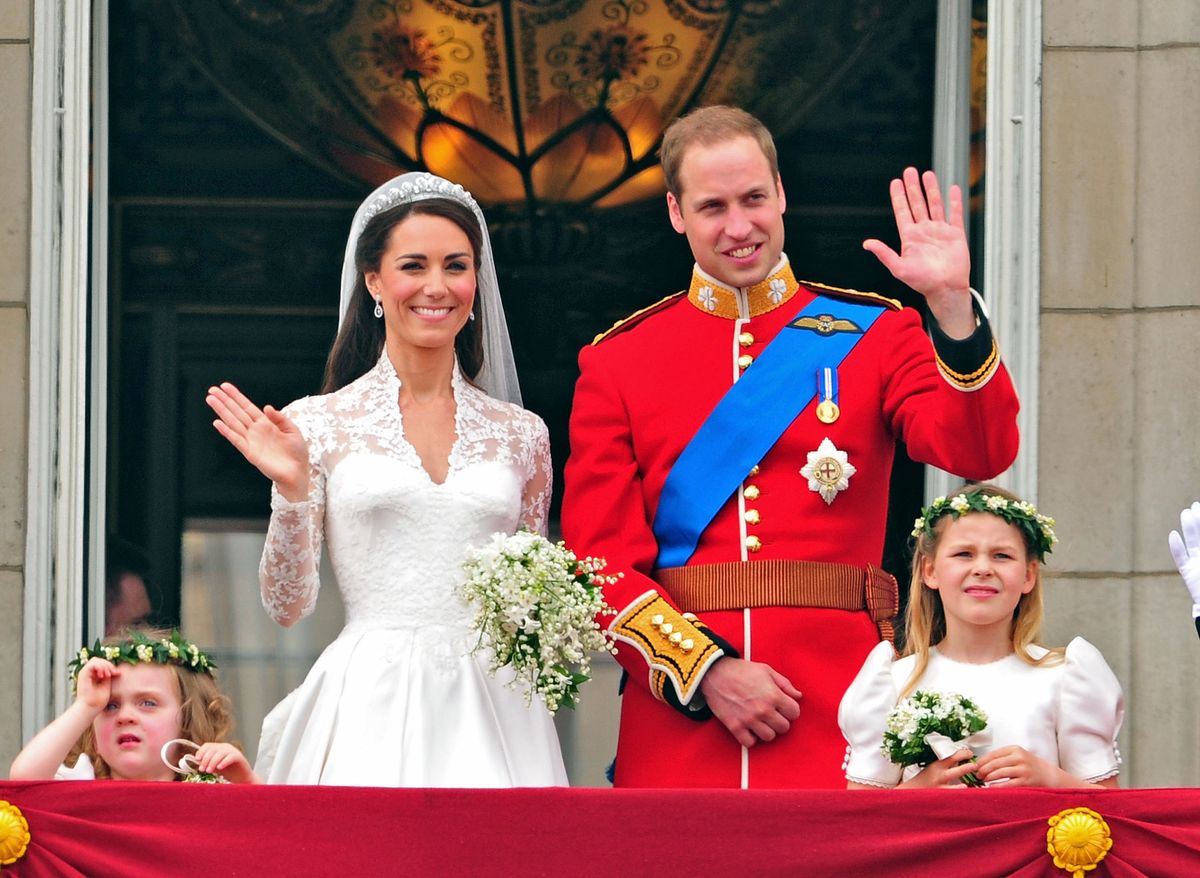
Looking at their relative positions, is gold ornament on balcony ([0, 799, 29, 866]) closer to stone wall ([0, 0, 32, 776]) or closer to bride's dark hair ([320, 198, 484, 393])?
bride's dark hair ([320, 198, 484, 393])

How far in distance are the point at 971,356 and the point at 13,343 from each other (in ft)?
8.87

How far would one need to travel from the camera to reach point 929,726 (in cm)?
407

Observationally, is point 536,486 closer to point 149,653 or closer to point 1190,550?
point 149,653

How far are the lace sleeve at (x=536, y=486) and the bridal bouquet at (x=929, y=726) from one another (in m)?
1.02

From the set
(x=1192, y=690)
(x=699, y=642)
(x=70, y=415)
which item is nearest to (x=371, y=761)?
(x=699, y=642)

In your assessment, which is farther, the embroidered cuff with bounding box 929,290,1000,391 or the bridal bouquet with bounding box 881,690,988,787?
the embroidered cuff with bounding box 929,290,1000,391

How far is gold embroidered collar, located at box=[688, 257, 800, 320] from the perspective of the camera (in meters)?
4.79

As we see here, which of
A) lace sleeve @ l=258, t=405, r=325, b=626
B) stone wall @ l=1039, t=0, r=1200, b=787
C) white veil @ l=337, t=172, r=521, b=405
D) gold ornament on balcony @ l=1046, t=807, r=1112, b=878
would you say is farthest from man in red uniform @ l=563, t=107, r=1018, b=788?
stone wall @ l=1039, t=0, r=1200, b=787

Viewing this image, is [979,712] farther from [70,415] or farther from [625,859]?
[70,415]

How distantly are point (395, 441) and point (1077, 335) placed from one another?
2.10m

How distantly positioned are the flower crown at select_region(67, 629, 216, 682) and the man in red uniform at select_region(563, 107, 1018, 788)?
2.53ft

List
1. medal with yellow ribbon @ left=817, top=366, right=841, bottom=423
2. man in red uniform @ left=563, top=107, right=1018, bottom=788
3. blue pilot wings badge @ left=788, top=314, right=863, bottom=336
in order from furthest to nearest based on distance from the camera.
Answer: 1. blue pilot wings badge @ left=788, top=314, right=863, bottom=336
2. medal with yellow ribbon @ left=817, top=366, right=841, bottom=423
3. man in red uniform @ left=563, top=107, right=1018, bottom=788

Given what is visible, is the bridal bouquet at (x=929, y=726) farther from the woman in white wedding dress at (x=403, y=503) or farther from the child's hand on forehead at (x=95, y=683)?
the child's hand on forehead at (x=95, y=683)

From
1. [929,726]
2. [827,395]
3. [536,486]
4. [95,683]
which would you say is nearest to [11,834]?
[95,683]
